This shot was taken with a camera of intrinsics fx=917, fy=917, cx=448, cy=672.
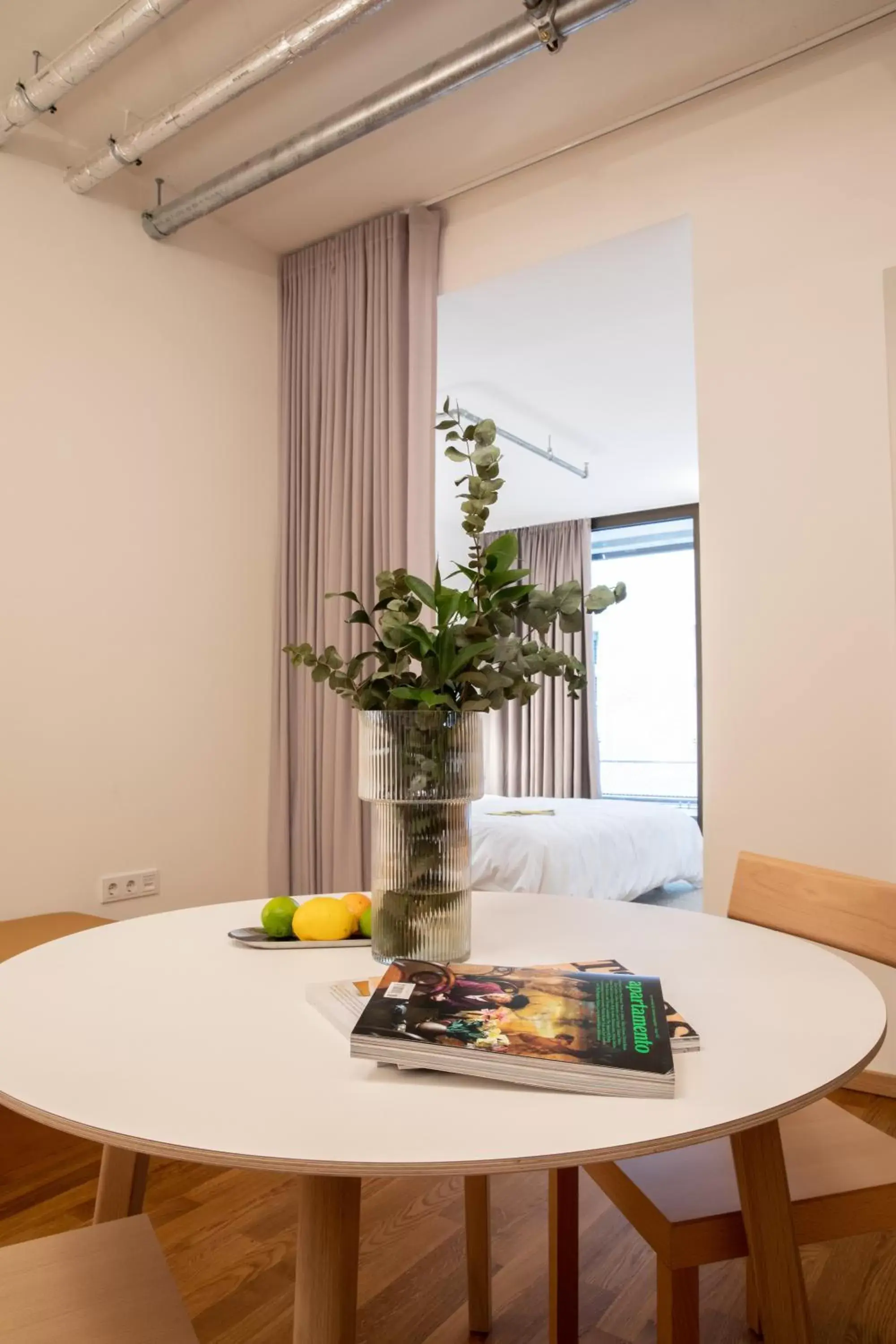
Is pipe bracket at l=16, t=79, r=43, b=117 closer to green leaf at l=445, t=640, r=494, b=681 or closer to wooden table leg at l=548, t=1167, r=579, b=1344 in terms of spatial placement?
green leaf at l=445, t=640, r=494, b=681

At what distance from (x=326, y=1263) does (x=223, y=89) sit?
2.85 meters

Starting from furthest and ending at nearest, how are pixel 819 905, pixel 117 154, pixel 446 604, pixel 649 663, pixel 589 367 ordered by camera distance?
pixel 649 663
pixel 589 367
pixel 117 154
pixel 819 905
pixel 446 604

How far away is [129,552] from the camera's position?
326 centimetres

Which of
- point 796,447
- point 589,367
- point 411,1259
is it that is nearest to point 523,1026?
point 411,1259

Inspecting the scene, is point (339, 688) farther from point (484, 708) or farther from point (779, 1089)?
point (779, 1089)

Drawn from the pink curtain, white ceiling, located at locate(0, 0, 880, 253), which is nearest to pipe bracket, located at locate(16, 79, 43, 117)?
white ceiling, located at locate(0, 0, 880, 253)

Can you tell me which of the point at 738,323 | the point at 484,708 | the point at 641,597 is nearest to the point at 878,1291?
the point at 484,708

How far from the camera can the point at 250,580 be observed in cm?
369

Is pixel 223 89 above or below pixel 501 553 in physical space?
above

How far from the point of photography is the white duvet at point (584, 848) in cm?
419

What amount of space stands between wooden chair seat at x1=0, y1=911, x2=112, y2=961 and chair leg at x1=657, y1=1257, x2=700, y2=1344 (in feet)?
5.70

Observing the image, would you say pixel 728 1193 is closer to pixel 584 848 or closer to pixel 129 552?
pixel 129 552

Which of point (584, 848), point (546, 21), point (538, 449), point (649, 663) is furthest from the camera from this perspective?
point (649, 663)

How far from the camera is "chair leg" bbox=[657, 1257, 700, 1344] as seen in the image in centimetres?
103
